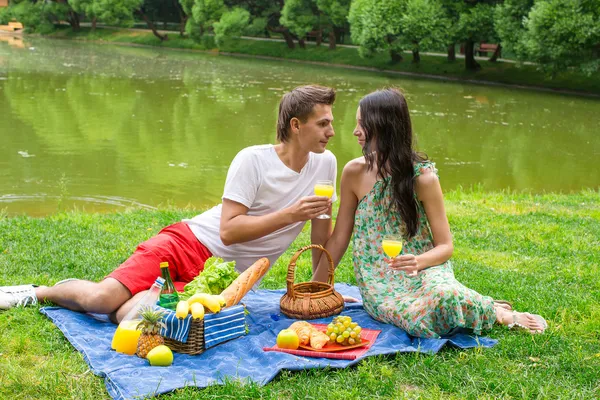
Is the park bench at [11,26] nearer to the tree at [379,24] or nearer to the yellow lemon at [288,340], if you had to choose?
the tree at [379,24]

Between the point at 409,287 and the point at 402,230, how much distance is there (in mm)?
334

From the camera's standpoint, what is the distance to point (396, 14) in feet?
109

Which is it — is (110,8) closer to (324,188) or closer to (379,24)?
(379,24)

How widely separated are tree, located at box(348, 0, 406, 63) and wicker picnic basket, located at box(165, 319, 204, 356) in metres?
30.5

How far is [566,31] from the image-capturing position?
82.4 feet

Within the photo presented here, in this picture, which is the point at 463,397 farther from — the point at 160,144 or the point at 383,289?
the point at 160,144

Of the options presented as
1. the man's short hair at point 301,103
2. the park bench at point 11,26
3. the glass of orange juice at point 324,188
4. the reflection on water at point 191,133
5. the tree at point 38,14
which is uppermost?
the tree at point 38,14

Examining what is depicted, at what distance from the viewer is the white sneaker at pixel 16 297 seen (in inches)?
176

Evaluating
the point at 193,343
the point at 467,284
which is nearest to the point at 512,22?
the point at 467,284

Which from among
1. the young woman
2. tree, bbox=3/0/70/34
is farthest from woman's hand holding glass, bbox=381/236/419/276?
tree, bbox=3/0/70/34

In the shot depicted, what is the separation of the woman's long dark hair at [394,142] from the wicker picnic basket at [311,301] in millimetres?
548

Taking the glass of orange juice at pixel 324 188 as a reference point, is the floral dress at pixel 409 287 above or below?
below

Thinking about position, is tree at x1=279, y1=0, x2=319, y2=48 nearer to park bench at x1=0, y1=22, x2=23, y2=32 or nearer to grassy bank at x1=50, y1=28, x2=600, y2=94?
grassy bank at x1=50, y1=28, x2=600, y2=94

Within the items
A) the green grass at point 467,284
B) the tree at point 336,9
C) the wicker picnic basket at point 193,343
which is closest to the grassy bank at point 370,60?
the tree at point 336,9
